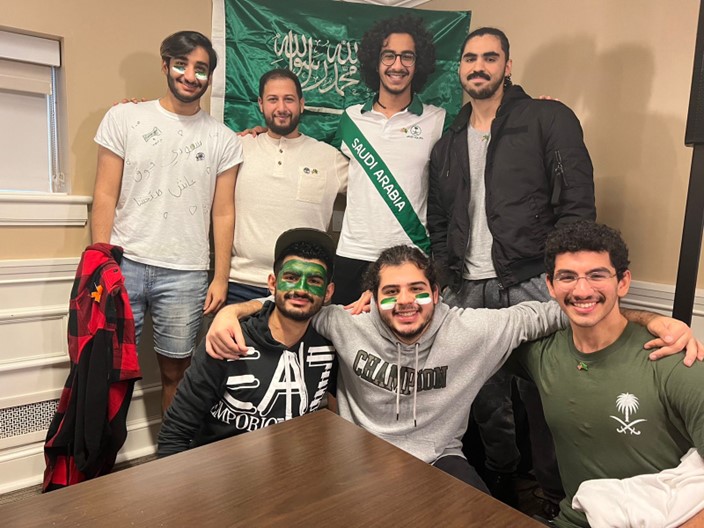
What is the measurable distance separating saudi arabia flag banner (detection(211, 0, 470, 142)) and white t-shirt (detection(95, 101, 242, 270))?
42cm

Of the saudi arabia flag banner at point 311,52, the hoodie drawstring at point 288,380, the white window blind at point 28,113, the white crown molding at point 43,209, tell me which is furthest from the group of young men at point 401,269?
the white window blind at point 28,113

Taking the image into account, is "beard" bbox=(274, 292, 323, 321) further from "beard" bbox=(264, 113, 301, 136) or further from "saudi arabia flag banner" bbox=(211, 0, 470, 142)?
"saudi arabia flag banner" bbox=(211, 0, 470, 142)

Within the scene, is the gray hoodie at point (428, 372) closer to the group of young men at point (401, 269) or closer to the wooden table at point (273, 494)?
the group of young men at point (401, 269)

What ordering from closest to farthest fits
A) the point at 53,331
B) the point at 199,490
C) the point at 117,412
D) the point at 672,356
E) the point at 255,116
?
the point at 199,490 → the point at 672,356 → the point at 117,412 → the point at 53,331 → the point at 255,116

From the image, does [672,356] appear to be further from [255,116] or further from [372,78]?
[255,116]

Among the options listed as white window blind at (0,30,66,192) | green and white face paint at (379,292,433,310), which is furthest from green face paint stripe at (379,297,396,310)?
white window blind at (0,30,66,192)

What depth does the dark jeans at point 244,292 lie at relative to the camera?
7.61ft

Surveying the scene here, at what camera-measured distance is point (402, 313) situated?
5.29 ft

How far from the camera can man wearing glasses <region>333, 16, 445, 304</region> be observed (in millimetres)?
2355

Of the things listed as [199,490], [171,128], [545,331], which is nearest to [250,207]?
[171,128]

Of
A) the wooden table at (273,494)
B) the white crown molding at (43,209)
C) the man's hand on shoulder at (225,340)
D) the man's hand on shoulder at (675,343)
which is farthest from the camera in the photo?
the white crown molding at (43,209)

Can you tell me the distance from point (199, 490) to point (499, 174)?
158 centimetres

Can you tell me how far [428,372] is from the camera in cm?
164

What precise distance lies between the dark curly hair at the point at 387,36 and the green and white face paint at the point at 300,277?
1264 mm
